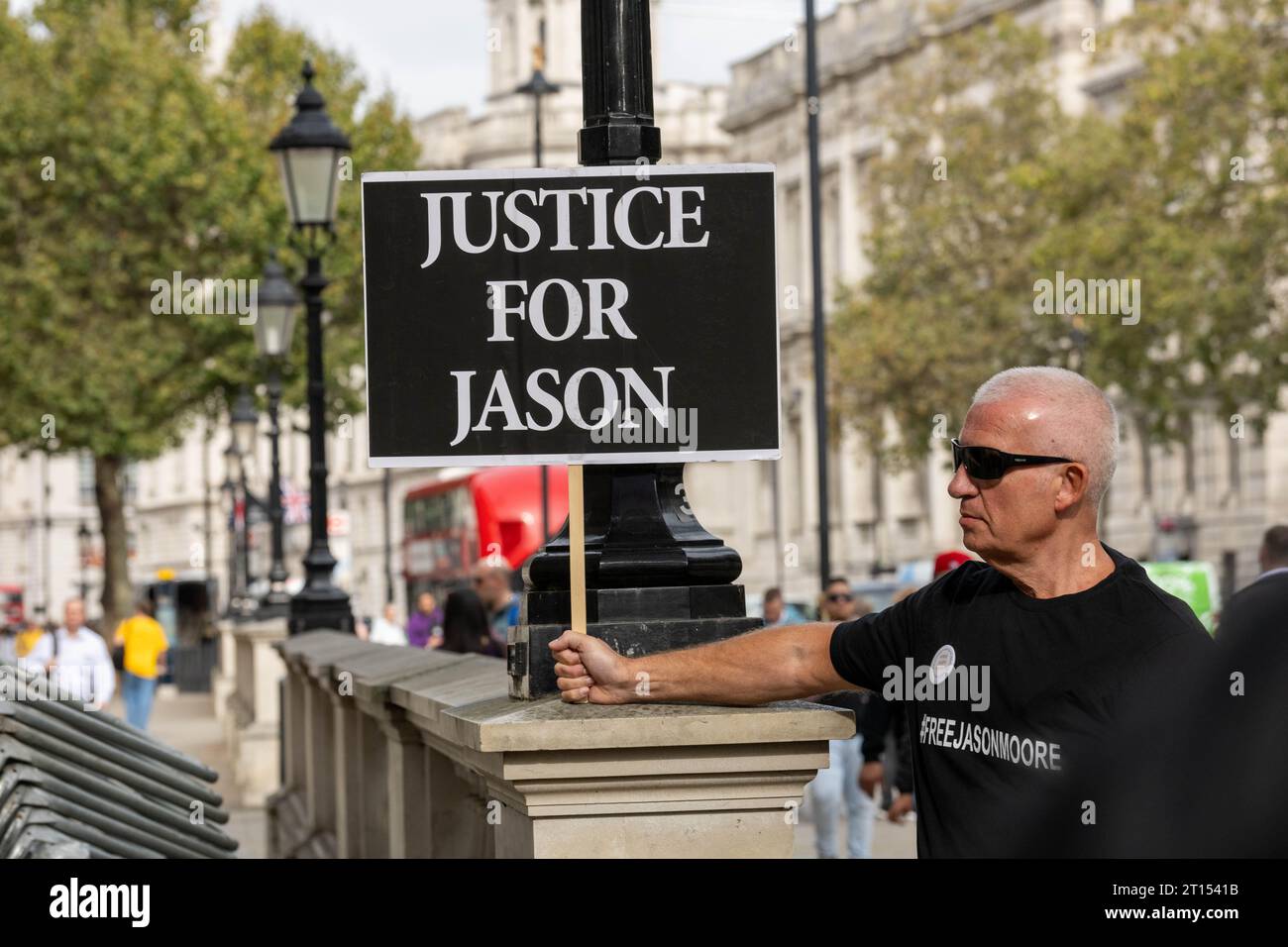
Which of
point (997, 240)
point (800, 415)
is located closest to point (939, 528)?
point (800, 415)

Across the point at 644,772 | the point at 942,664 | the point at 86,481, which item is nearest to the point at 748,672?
the point at 644,772

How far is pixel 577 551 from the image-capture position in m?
4.49

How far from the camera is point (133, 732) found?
664 cm

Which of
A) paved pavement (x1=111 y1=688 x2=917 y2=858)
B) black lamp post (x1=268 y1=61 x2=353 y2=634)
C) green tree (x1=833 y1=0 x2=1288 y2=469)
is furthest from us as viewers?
green tree (x1=833 y1=0 x2=1288 y2=469)

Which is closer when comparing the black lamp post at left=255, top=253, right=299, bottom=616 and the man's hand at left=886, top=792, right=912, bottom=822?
the man's hand at left=886, top=792, right=912, bottom=822

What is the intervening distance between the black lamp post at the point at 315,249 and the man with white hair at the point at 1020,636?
1196 cm

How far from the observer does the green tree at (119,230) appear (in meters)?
45.9

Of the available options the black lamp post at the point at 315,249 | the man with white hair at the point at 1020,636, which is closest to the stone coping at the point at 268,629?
the black lamp post at the point at 315,249

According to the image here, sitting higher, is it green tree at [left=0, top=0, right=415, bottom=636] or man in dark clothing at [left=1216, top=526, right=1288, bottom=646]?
green tree at [left=0, top=0, right=415, bottom=636]

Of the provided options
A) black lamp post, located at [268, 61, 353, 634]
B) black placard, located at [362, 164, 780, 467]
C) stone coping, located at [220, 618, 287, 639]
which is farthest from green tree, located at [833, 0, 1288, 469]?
black placard, located at [362, 164, 780, 467]

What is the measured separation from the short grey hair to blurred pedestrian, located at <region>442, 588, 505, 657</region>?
10.7m

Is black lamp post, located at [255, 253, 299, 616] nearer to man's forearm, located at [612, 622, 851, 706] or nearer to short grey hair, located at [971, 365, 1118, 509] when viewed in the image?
man's forearm, located at [612, 622, 851, 706]

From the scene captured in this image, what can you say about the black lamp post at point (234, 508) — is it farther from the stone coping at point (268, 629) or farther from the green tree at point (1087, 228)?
the stone coping at point (268, 629)

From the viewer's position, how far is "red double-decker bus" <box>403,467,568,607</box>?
42781 mm
